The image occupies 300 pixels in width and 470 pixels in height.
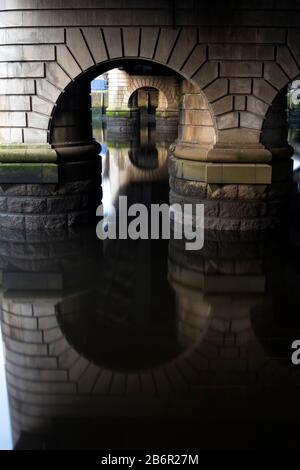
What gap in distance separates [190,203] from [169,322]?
450cm

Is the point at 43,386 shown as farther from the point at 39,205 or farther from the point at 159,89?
the point at 159,89

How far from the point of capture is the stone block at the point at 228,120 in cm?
1058

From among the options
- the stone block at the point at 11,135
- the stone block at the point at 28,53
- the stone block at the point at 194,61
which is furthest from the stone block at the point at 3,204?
the stone block at the point at 194,61

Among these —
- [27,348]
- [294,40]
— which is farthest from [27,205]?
[294,40]

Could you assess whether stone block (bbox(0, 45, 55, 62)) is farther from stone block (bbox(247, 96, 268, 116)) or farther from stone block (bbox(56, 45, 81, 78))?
stone block (bbox(247, 96, 268, 116))

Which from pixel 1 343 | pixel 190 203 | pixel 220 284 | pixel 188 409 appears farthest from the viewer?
pixel 190 203

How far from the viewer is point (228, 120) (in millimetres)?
10594

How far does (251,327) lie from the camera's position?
6941 mm

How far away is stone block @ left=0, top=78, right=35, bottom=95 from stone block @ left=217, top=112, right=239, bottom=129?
3.51m

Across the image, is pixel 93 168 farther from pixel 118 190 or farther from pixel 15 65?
pixel 118 190

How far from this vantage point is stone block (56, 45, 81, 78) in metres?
10.4

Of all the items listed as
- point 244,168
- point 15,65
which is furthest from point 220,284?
point 15,65
